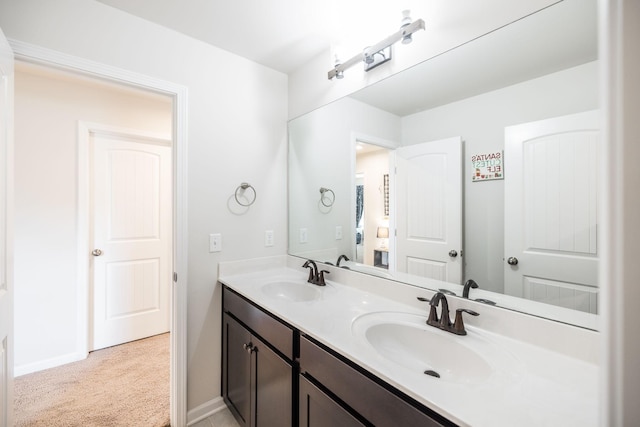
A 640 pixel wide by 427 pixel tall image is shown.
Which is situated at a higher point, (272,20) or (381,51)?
(272,20)

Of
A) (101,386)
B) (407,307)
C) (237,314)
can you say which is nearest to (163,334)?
(101,386)

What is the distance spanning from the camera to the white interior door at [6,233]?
1.10 m

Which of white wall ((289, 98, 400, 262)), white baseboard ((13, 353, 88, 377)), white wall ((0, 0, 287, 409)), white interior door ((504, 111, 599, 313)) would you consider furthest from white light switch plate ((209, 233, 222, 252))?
white baseboard ((13, 353, 88, 377))

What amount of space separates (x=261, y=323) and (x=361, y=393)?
2.25ft

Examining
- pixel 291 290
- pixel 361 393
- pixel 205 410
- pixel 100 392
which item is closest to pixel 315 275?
pixel 291 290

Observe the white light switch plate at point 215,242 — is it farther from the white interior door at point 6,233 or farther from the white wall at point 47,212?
the white wall at point 47,212

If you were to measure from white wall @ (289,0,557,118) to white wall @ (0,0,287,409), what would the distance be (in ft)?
1.66

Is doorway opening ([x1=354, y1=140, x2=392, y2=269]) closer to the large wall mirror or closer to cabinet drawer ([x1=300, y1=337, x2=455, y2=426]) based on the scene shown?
the large wall mirror

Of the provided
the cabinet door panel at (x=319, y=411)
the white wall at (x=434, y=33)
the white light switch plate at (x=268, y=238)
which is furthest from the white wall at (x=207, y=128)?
the cabinet door panel at (x=319, y=411)

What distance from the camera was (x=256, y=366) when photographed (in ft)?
4.78

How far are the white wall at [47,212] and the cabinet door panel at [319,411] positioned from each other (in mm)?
2368

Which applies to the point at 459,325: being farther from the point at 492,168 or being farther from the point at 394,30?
the point at 394,30

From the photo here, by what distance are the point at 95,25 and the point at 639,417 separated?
2278 mm

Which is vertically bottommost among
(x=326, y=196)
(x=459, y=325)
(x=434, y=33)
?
(x=459, y=325)
